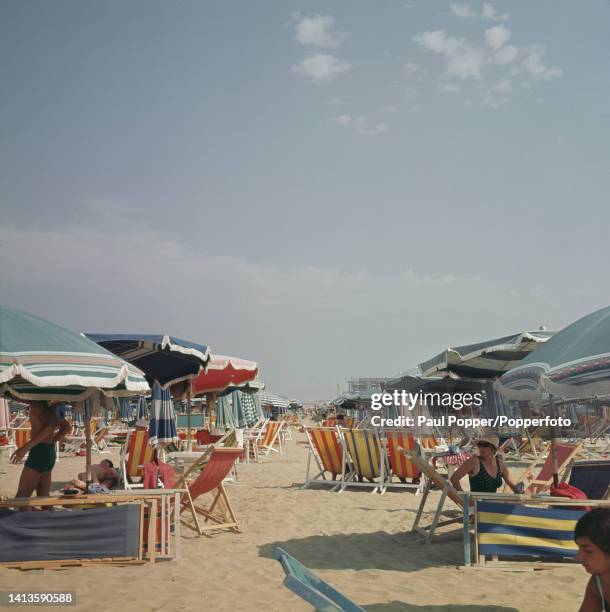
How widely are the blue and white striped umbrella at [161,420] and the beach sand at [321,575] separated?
2121mm

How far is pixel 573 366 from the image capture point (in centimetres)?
376

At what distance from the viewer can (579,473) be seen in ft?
19.1

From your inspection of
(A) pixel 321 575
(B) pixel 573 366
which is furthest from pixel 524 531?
(B) pixel 573 366

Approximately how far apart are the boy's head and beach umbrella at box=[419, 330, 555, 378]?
17.1 feet

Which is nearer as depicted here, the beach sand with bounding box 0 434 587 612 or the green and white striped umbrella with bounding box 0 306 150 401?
the beach sand with bounding box 0 434 587 612

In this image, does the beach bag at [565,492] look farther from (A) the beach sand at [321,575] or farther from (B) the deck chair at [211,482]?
(B) the deck chair at [211,482]

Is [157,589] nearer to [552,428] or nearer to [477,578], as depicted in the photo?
[477,578]

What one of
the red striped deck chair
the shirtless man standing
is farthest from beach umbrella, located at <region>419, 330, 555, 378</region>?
the shirtless man standing

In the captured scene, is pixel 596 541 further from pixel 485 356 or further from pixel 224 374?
pixel 224 374

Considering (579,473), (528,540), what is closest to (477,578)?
(528,540)

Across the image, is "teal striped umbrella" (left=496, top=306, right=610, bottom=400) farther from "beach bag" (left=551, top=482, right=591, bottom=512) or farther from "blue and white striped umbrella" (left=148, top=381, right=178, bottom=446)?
"blue and white striped umbrella" (left=148, top=381, right=178, bottom=446)

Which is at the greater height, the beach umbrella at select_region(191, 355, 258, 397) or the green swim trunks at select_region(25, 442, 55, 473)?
the beach umbrella at select_region(191, 355, 258, 397)

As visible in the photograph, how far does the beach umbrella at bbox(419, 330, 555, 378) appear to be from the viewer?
7.46m

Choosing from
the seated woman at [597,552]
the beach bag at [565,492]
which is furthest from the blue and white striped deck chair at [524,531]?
the seated woman at [597,552]
